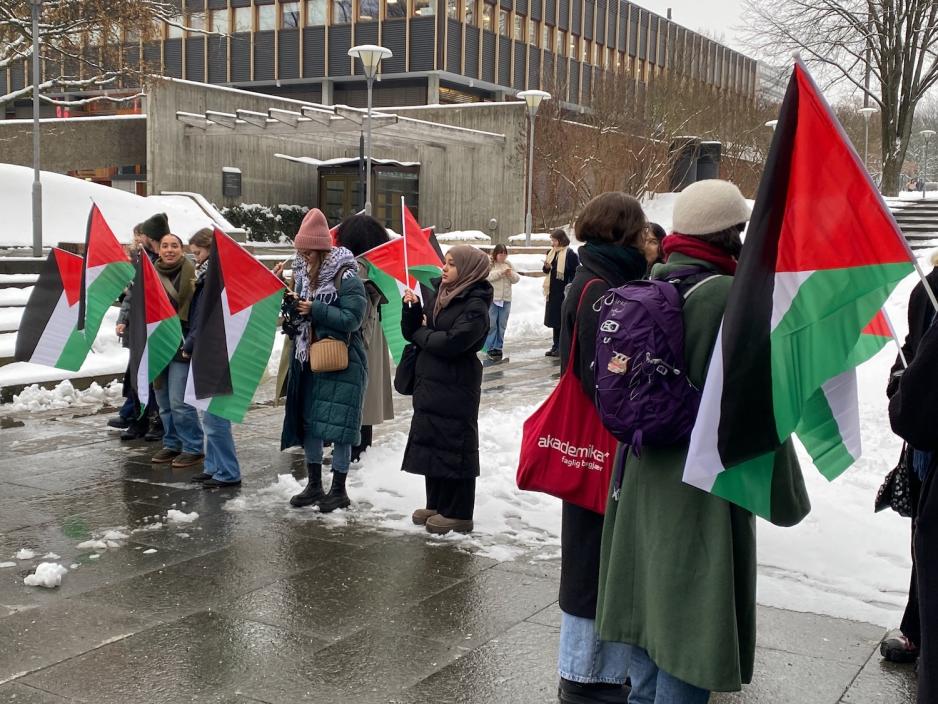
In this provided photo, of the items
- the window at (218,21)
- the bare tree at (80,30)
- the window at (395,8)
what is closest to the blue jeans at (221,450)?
the bare tree at (80,30)

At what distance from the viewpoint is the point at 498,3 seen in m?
52.2

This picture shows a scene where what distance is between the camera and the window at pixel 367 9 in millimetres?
49312

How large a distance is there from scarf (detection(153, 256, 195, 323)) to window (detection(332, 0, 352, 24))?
44.4m

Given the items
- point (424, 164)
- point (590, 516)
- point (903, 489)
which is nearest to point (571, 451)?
point (590, 516)

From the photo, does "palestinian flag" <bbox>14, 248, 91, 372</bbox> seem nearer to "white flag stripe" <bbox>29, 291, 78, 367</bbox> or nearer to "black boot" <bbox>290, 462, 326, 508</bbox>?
"white flag stripe" <bbox>29, 291, 78, 367</bbox>

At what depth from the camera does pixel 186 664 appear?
4332 mm

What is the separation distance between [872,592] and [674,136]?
1439 inches

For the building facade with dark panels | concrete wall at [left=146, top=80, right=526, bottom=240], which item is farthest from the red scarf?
the building facade with dark panels

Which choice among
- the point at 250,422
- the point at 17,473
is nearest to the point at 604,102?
the point at 250,422

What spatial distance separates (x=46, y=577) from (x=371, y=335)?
10.8 feet

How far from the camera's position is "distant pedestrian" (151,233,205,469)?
8.12 meters

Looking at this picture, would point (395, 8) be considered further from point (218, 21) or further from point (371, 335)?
point (371, 335)

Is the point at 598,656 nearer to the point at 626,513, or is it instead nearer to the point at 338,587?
the point at 626,513

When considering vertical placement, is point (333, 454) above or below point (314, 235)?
below
